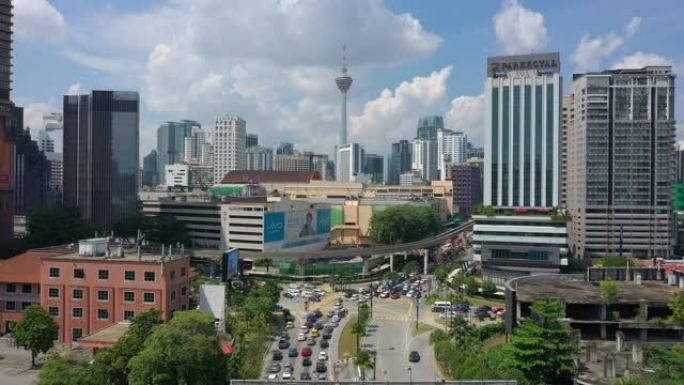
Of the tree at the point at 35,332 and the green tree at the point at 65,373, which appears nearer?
the green tree at the point at 65,373

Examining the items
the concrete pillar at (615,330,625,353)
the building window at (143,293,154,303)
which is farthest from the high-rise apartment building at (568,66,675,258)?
the building window at (143,293,154,303)

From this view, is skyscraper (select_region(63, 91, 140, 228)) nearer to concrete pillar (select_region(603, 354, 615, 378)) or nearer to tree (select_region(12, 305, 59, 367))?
tree (select_region(12, 305, 59, 367))

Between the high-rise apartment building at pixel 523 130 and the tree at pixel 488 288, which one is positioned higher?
the high-rise apartment building at pixel 523 130

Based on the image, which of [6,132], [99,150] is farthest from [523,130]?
[99,150]

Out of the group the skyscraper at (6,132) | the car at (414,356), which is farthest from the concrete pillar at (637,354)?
the skyscraper at (6,132)

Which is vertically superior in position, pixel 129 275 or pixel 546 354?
pixel 129 275

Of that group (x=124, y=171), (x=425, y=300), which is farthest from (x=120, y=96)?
(x=425, y=300)

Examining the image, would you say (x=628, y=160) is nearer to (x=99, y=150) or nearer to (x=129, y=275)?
(x=129, y=275)

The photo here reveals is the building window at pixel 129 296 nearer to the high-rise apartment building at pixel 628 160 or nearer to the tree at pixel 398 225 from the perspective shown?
the tree at pixel 398 225
